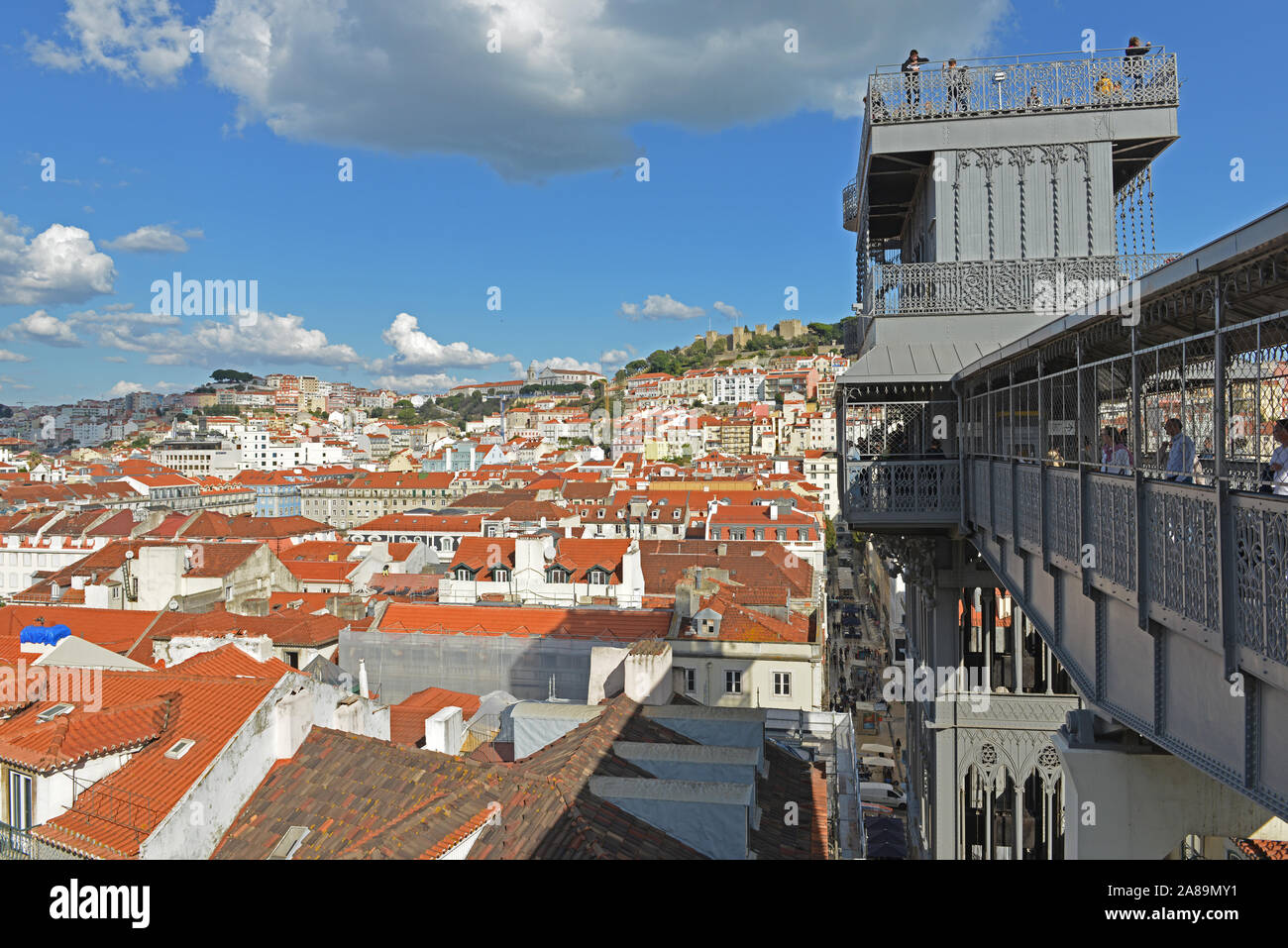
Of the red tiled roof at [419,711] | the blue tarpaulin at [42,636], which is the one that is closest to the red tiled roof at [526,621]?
the red tiled roof at [419,711]

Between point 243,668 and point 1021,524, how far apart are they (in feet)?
49.5

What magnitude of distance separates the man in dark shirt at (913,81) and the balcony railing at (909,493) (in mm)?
4624

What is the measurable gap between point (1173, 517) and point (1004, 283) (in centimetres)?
758

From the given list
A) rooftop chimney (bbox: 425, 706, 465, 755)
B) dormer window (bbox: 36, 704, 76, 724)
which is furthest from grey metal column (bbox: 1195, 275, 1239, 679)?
rooftop chimney (bbox: 425, 706, 465, 755)

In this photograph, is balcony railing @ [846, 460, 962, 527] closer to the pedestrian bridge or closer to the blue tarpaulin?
the pedestrian bridge

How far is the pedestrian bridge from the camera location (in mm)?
3348

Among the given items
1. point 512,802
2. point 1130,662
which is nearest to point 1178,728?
point 1130,662

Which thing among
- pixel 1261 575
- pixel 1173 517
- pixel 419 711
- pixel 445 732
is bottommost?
pixel 419 711

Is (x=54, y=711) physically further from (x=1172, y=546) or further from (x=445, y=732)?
(x=1172, y=546)

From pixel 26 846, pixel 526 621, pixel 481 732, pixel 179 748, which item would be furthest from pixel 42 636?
pixel 26 846

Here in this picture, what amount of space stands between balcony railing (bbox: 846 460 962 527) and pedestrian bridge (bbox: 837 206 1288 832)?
1.85 meters

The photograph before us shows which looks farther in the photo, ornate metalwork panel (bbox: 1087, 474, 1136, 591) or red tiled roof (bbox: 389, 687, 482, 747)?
red tiled roof (bbox: 389, 687, 482, 747)

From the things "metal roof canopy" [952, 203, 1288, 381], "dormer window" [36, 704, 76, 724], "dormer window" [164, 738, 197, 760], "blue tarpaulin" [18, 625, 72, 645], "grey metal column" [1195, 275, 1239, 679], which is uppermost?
"metal roof canopy" [952, 203, 1288, 381]

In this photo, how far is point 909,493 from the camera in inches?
409
